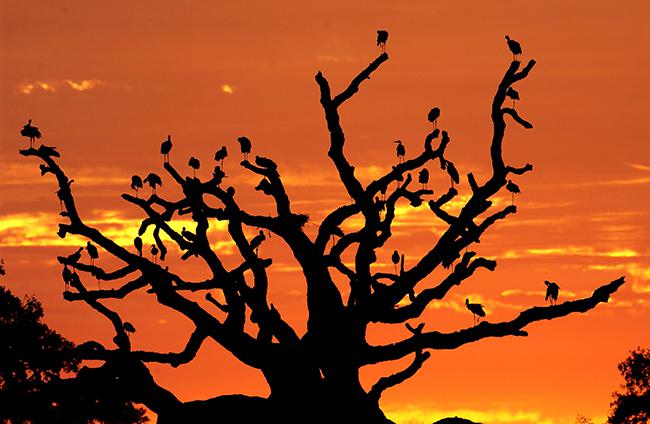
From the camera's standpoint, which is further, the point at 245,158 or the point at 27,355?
the point at 27,355

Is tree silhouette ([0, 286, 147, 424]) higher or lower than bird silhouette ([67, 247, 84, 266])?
higher

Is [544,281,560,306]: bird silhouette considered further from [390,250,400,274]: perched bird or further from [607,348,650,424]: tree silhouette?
[607,348,650,424]: tree silhouette

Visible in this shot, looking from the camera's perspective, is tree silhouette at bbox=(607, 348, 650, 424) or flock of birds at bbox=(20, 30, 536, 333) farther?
tree silhouette at bbox=(607, 348, 650, 424)

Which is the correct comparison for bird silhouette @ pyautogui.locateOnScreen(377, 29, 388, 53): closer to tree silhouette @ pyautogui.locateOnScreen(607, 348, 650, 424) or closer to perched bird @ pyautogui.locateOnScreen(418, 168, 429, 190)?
perched bird @ pyautogui.locateOnScreen(418, 168, 429, 190)

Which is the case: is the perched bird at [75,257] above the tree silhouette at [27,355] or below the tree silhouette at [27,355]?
below

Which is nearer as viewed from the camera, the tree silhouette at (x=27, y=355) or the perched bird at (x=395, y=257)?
the perched bird at (x=395, y=257)

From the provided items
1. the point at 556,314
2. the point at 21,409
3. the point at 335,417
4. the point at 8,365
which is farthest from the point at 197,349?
the point at 8,365

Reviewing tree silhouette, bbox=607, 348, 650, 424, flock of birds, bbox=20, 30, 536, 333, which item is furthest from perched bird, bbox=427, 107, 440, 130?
tree silhouette, bbox=607, 348, 650, 424

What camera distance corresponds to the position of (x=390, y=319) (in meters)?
31.0

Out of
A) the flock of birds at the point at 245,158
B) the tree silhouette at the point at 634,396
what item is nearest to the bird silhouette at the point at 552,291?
the flock of birds at the point at 245,158

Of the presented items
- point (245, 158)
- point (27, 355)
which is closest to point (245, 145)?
point (245, 158)

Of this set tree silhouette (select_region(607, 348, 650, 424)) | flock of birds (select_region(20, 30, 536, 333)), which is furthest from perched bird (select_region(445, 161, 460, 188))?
tree silhouette (select_region(607, 348, 650, 424))

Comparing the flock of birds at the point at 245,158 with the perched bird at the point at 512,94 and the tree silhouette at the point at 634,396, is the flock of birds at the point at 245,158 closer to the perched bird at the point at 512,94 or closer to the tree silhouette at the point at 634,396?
the perched bird at the point at 512,94

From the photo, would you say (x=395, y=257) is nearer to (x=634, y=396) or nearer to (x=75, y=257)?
(x=75, y=257)
